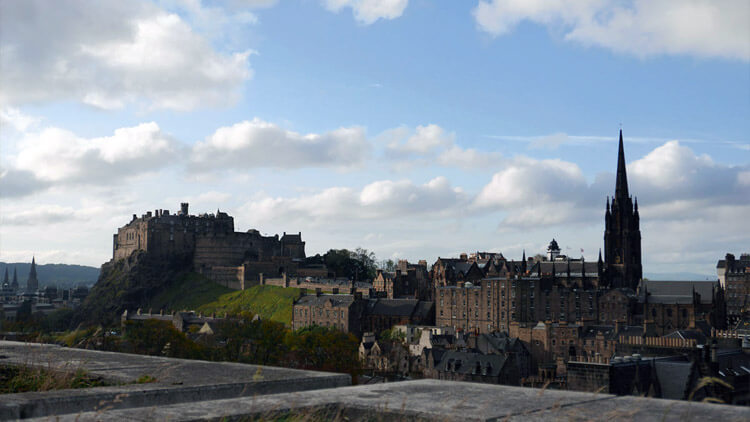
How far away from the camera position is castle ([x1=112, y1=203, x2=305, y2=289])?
143375 mm

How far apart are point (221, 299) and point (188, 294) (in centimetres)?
1107

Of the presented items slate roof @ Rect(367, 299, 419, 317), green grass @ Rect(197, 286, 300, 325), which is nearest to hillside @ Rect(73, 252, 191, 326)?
green grass @ Rect(197, 286, 300, 325)

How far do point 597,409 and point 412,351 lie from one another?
81658 mm

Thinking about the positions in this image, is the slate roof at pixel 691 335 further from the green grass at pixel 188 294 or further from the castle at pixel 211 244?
the green grass at pixel 188 294

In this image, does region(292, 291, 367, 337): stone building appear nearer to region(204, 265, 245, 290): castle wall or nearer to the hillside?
region(204, 265, 245, 290): castle wall

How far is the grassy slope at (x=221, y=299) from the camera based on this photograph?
12319 cm

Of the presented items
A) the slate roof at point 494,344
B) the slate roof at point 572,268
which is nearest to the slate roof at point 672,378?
the slate roof at point 494,344

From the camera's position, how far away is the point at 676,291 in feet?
313

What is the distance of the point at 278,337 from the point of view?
212 ft

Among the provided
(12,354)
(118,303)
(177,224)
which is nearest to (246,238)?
(177,224)

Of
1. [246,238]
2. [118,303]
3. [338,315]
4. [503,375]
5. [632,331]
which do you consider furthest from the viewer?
[246,238]

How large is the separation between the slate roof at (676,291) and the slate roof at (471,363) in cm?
3483

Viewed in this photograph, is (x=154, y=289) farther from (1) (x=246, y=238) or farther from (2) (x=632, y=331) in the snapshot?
(2) (x=632, y=331)

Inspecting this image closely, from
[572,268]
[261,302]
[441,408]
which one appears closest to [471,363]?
[572,268]
